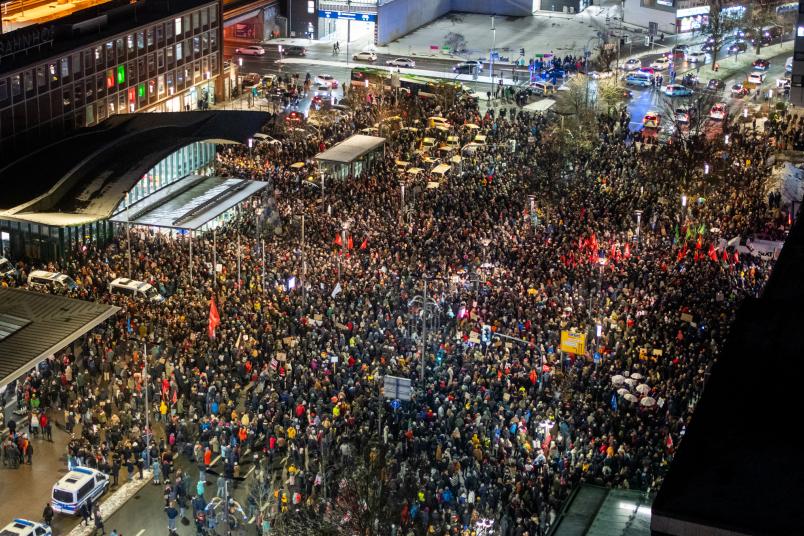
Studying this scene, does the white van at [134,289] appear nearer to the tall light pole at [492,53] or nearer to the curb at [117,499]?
the curb at [117,499]

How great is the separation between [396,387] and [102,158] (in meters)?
30.5

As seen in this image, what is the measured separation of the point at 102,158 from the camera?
70.9 meters

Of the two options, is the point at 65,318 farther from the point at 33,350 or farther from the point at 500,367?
the point at 500,367

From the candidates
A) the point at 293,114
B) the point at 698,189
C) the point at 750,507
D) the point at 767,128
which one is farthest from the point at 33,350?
the point at 767,128

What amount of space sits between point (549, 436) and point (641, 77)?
2634 inches

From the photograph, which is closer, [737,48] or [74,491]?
[74,491]

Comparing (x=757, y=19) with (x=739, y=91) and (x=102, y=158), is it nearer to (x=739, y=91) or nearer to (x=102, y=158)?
(x=739, y=91)

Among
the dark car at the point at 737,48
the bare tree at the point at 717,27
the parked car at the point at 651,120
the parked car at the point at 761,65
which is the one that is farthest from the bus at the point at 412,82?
the dark car at the point at 737,48

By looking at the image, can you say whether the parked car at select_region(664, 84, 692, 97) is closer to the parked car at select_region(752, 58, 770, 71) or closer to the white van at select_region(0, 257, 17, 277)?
the parked car at select_region(752, 58, 770, 71)

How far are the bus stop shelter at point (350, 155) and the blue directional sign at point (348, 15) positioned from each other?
39021 mm

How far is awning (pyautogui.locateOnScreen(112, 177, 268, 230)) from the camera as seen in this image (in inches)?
2672

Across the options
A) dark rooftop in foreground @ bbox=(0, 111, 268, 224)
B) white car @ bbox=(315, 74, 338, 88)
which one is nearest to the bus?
white car @ bbox=(315, 74, 338, 88)

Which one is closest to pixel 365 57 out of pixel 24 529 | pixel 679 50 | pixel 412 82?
pixel 412 82

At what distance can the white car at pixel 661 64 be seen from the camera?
112m
